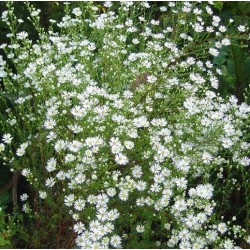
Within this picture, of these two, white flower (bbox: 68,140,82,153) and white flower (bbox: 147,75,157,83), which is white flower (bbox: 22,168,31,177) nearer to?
white flower (bbox: 68,140,82,153)

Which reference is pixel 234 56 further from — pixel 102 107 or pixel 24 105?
pixel 24 105

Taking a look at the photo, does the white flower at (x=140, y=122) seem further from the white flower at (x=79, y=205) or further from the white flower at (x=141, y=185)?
the white flower at (x=79, y=205)

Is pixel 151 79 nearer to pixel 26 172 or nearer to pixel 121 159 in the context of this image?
pixel 121 159

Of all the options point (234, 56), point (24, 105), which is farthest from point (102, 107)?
point (234, 56)

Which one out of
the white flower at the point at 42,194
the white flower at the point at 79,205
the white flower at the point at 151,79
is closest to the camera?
the white flower at the point at 79,205

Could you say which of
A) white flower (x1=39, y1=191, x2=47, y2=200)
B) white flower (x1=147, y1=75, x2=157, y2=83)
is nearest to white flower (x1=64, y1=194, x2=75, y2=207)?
white flower (x1=39, y1=191, x2=47, y2=200)

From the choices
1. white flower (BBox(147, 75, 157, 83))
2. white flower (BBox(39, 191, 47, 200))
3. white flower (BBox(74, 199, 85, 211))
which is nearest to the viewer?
white flower (BBox(74, 199, 85, 211))

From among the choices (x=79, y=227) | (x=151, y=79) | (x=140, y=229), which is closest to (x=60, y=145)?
(x=79, y=227)

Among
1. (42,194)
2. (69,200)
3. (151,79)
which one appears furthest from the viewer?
(151,79)

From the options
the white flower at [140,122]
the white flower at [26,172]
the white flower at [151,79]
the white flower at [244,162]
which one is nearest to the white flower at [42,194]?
the white flower at [26,172]

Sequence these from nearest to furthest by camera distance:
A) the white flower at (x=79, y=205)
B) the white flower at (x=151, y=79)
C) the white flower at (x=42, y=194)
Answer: the white flower at (x=79, y=205) < the white flower at (x=42, y=194) < the white flower at (x=151, y=79)

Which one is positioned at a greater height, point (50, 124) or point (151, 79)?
point (151, 79)
